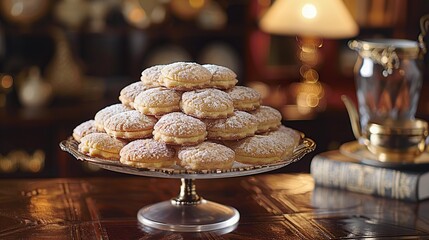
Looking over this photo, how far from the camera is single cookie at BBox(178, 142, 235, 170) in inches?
71.5

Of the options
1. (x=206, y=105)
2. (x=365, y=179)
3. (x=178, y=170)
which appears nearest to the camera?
(x=178, y=170)

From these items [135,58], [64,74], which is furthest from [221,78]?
[135,58]

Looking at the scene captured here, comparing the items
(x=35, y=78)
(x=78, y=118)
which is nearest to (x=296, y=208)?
(x=78, y=118)

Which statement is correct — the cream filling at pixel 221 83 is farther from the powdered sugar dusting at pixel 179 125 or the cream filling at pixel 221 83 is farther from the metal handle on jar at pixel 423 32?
the metal handle on jar at pixel 423 32

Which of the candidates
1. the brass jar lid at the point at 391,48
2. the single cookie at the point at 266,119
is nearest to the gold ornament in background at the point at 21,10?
the brass jar lid at the point at 391,48

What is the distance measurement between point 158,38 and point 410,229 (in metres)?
2.79

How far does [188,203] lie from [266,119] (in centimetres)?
28

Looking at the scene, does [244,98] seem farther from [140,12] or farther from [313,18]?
[140,12]

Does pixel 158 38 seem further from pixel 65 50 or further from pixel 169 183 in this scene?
pixel 169 183

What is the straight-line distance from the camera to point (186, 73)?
1.95 m

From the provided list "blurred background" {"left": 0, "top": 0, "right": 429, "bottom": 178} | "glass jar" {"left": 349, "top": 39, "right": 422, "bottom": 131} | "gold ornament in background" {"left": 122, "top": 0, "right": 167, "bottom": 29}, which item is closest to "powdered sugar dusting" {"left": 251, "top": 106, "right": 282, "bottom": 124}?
"glass jar" {"left": 349, "top": 39, "right": 422, "bottom": 131}

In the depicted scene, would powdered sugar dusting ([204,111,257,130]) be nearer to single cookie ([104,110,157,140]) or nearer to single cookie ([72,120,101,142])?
single cookie ([104,110,157,140])

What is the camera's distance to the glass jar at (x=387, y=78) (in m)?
2.42

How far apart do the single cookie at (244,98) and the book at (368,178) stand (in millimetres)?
398
